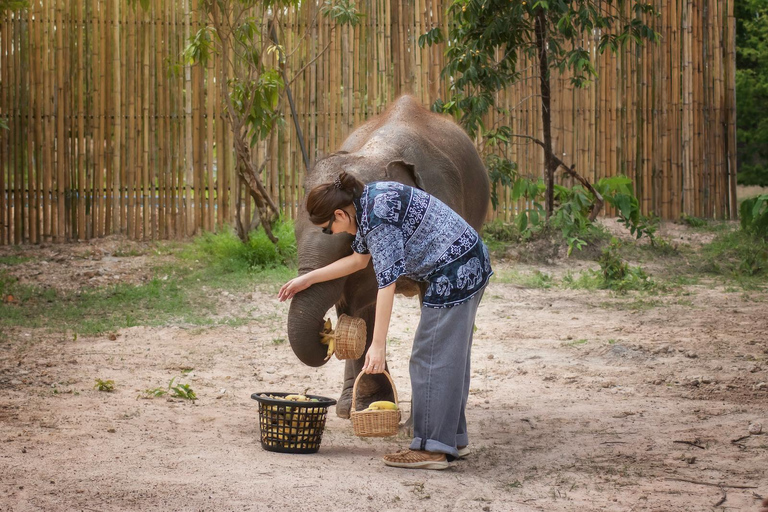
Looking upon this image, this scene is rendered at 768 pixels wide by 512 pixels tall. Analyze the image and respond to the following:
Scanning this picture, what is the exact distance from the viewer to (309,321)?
447 centimetres

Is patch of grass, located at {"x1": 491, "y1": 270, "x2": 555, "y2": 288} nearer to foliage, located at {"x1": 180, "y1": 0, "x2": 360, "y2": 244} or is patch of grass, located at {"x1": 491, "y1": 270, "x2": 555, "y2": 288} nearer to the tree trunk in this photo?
the tree trunk

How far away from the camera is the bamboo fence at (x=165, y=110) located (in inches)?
459

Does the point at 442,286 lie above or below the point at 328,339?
above

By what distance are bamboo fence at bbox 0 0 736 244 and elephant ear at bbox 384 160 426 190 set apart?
644cm

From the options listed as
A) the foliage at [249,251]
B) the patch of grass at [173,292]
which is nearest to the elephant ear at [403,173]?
the patch of grass at [173,292]

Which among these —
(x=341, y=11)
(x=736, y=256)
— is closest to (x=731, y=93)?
(x=736, y=256)

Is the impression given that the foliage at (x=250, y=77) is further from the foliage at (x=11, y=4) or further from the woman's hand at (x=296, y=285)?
the woman's hand at (x=296, y=285)

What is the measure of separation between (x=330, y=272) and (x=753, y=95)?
14.0 m

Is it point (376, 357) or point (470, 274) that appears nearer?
point (376, 357)

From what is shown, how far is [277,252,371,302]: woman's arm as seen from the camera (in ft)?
14.2

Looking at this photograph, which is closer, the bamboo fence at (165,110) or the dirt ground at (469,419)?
the dirt ground at (469,419)

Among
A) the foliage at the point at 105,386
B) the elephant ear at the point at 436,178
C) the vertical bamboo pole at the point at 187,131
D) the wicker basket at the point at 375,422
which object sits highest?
the vertical bamboo pole at the point at 187,131

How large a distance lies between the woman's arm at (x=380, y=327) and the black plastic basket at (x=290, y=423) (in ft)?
1.51

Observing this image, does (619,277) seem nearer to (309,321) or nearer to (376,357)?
(309,321)
